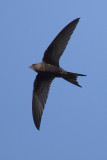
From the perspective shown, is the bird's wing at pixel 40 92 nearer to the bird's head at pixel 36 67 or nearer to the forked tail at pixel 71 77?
the bird's head at pixel 36 67

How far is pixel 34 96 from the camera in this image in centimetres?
513

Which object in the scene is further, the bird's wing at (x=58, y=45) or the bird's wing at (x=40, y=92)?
the bird's wing at (x=40, y=92)

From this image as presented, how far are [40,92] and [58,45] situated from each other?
725 millimetres

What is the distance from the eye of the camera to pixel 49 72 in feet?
16.0

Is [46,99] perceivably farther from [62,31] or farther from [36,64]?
[62,31]

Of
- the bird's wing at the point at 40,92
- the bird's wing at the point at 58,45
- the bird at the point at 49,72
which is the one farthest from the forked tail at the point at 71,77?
the bird's wing at the point at 40,92

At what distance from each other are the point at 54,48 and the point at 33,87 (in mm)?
644

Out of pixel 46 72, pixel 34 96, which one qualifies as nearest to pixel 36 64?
pixel 46 72

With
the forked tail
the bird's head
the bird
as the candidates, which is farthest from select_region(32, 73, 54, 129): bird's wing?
the forked tail

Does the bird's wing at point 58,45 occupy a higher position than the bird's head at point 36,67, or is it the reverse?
the bird's wing at point 58,45

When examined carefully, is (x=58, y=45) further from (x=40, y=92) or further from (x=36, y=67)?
(x=40, y=92)

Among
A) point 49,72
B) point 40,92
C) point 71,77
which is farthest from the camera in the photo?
point 40,92

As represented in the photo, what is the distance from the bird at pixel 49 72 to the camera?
472 centimetres

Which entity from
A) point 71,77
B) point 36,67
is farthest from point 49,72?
point 71,77
